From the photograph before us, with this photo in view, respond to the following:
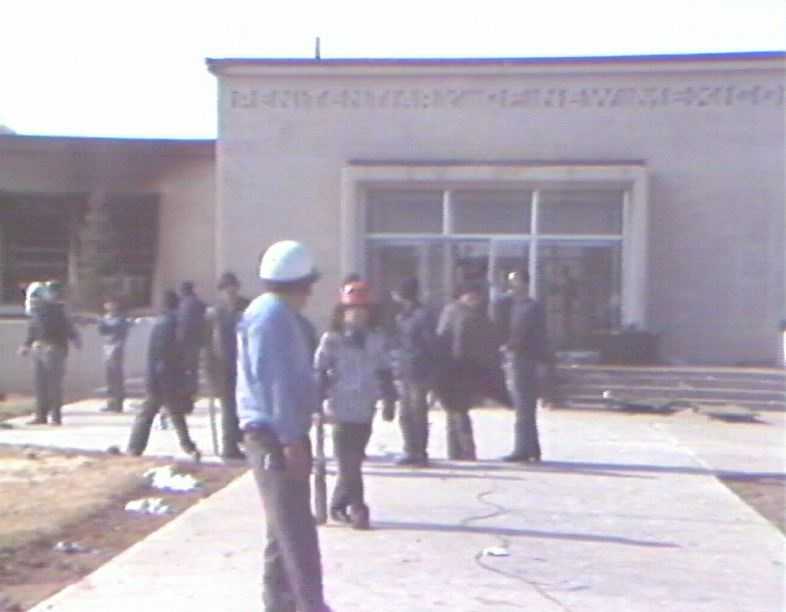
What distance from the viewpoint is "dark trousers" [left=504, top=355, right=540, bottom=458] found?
15.5 m

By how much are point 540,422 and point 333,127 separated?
984cm

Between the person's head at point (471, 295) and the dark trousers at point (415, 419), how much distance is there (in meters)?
0.86

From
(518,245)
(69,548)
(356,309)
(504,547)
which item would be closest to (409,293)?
(356,309)

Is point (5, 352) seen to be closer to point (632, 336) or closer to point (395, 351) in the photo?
point (632, 336)

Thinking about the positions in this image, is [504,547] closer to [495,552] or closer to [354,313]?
[495,552]

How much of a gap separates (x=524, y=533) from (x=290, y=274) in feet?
13.9

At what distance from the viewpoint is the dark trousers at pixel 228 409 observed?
1551 cm

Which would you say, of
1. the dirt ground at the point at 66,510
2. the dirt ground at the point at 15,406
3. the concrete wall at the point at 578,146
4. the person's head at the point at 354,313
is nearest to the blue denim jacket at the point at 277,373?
the dirt ground at the point at 66,510

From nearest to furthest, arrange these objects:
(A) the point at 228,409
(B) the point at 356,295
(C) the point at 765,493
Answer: (B) the point at 356,295
(C) the point at 765,493
(A) the point at 228,409

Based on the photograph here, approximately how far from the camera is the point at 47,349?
2084cm

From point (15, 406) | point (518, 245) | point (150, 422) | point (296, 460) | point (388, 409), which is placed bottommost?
point (15, 406)

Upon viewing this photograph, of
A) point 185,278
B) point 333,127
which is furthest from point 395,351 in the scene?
point 185,278

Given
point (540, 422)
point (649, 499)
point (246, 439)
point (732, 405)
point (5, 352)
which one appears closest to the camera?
point (246, 439)

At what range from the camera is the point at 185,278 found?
34.6 meters
